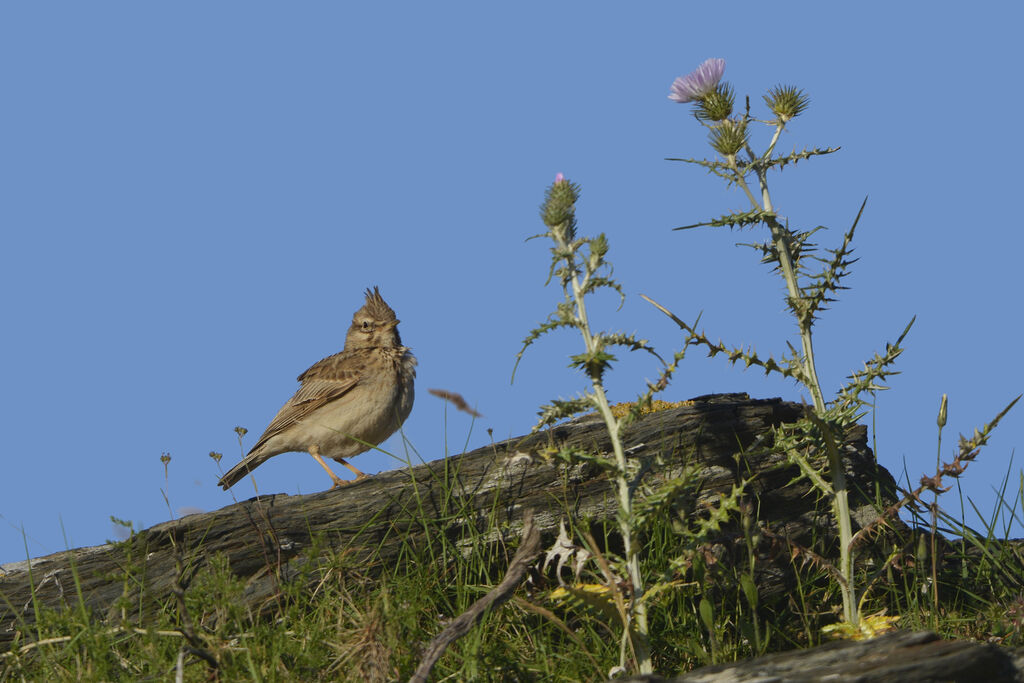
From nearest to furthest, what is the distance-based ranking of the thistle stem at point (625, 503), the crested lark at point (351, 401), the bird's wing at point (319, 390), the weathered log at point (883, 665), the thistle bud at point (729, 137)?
the weathered log at point (883, 665)
the thistle stem at point (625, 503)
the thistle bud at point (729, 137)
the crested lark at point (351, 401)
the bird's wing at point (319, 390)

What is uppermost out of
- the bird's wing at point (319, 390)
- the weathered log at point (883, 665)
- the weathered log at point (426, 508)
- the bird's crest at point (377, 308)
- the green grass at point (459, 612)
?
A: the bird's crest at point (377, 308)

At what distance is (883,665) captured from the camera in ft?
14.8

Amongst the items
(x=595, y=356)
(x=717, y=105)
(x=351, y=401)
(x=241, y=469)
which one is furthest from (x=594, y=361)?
(x=241, y=469)

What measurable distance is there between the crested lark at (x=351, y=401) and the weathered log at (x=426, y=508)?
2.84 metres

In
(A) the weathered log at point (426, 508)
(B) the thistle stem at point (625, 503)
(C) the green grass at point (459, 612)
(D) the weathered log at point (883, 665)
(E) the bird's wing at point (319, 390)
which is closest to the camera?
(D) the weathered log at point (883, 665)

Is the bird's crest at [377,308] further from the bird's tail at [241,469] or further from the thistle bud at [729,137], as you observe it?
the thistle bud at [729,137]

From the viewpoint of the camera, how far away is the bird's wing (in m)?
10.9

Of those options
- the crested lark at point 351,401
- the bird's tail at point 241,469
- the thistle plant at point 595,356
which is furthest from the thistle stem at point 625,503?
the bird's tail at point 241,469

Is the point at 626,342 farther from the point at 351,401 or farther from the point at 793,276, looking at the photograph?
the point at 351,401

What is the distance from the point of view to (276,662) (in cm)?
532

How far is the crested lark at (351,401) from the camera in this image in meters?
10.5

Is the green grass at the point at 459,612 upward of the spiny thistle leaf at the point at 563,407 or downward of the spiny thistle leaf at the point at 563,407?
downward

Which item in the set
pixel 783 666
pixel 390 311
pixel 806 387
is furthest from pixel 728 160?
→ pixel 390 311

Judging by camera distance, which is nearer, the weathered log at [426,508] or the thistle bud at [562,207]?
the thistle bud at [562,207]
